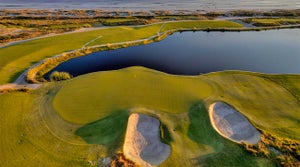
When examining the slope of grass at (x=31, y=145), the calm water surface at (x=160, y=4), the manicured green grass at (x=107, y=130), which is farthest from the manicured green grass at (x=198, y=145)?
the calm water surface at (x=160, y=4)

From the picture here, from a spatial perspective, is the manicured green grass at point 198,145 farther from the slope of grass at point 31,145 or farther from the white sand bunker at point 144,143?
the slope of grass at point 31,145

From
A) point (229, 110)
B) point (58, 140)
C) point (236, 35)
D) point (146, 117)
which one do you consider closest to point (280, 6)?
point (236, 35)

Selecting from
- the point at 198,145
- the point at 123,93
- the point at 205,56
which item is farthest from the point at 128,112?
the point at 205,56

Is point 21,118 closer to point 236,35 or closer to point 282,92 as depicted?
point 282,92

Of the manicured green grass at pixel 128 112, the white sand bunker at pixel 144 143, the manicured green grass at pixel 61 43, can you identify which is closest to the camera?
the white sand bunker at pixel 144 143

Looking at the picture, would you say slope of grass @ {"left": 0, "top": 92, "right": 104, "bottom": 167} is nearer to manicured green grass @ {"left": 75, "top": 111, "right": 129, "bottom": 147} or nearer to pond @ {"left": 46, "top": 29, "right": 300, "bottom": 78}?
manicured green grass @ {"left": 75, "top": 111, "right": 129, "bottom": 147}

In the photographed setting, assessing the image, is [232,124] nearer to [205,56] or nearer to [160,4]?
[205,56]

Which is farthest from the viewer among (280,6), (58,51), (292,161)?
(280,6)
